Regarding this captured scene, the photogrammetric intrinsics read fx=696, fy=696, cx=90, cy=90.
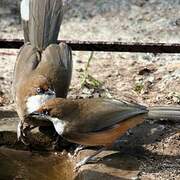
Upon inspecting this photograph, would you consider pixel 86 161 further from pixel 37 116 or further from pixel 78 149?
pixel 37 116

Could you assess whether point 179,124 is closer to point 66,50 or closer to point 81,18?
point 66,50

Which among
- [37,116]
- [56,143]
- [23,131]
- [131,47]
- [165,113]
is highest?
[131,47]

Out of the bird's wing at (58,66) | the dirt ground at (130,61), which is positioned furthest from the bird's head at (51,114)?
the dirt ground at (130,61)

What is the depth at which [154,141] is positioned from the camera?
17.0ft

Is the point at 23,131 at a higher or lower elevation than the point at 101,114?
lower

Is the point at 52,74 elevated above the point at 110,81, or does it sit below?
above

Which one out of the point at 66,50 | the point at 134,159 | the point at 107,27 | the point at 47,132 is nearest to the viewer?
the point at 134,159

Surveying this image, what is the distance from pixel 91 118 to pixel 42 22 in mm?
1474

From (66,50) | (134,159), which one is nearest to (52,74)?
(66,50)

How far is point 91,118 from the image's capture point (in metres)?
5.02

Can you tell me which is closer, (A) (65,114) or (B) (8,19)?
(A) (65,114)

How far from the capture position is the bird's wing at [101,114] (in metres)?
4.98

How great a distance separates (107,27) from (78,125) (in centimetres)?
265

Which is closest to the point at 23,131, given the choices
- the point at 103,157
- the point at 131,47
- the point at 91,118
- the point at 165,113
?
the point at 91,118
